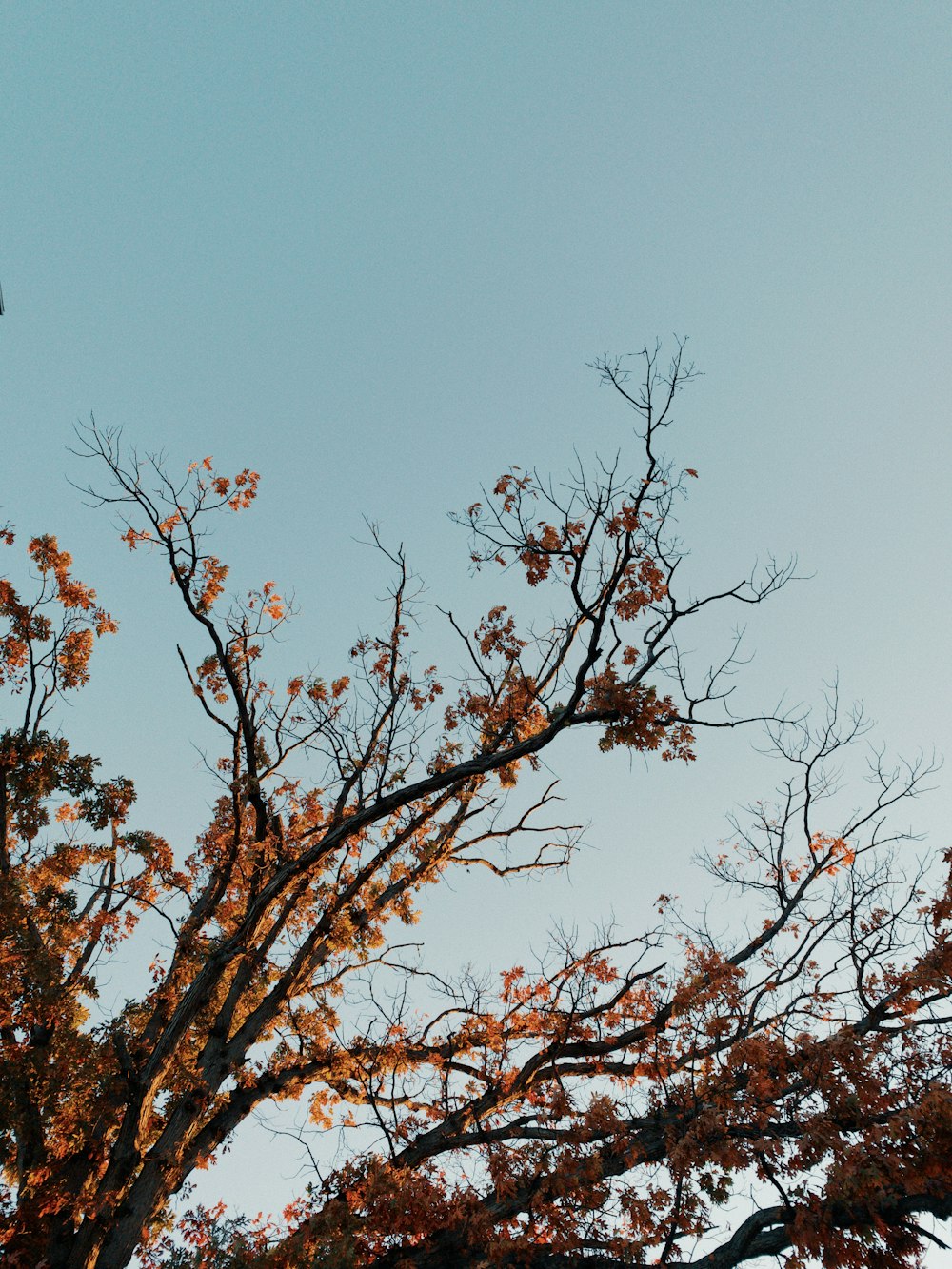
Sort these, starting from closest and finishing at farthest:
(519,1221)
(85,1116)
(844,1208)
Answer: (844,1208) → (519,1221) → (85,1116)

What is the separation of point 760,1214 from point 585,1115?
226 cm

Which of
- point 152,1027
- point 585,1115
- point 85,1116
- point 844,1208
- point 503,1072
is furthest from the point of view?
point 152,1027

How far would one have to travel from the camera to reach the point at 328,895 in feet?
36.9

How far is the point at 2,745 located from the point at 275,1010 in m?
5.49

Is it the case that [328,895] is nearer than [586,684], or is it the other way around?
[586,684]

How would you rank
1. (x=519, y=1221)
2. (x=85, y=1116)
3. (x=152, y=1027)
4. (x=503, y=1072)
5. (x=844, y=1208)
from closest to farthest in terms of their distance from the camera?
1. (x=844, y=1208)
2. (x=519, y=1221)
3. (x=85, y=1116)
4. (x=503, y=1072)
5. (x=152, y=1027)

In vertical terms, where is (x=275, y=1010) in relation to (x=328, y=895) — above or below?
below

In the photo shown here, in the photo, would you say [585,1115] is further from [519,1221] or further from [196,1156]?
[196,1156]

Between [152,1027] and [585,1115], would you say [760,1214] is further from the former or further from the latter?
[152,1027]

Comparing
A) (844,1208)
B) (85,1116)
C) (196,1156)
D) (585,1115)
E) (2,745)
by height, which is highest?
(2,745)

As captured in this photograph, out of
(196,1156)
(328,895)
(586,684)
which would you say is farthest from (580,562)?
(196,1156)

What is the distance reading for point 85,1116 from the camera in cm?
934

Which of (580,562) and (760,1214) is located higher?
(580,562)

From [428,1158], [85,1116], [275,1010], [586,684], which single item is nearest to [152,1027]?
[85,1116]
